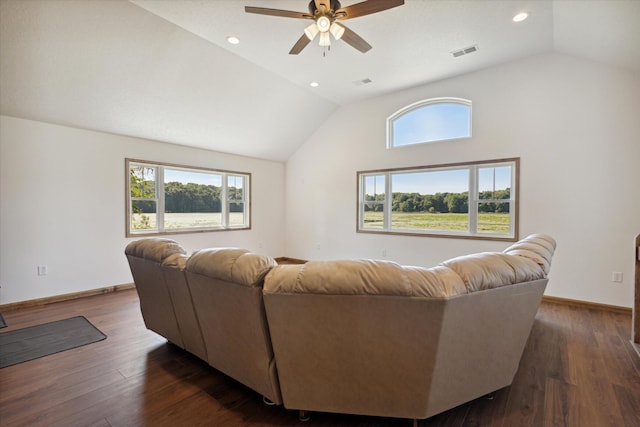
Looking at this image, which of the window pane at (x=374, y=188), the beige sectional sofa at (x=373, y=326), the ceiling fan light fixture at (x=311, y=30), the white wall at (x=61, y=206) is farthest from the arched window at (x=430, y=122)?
the white wall at (x=61, y=206)

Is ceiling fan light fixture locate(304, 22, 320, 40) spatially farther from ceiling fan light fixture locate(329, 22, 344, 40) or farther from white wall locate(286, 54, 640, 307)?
white wall locate(286, 54, 640, 307)

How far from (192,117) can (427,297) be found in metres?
4.75

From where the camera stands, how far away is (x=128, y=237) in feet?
15.2

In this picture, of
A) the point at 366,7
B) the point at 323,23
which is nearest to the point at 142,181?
the point at 323,23

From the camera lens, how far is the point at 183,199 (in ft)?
18.0

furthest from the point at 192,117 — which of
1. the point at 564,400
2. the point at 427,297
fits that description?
the point at 564,400

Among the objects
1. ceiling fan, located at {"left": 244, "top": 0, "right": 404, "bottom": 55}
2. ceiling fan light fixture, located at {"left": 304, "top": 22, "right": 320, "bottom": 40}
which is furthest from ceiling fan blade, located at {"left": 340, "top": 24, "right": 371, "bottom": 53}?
ceiling fan light fixture, located at {"left": 304, "top": 22, "right": 320, "bottom": 40}

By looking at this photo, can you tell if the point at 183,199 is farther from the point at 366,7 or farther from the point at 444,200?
the point at 444,200

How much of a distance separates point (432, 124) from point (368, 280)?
14.8ft

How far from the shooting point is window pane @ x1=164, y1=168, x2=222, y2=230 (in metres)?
5.26

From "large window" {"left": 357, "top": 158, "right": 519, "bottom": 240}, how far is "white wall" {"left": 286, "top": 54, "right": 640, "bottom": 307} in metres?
0.15

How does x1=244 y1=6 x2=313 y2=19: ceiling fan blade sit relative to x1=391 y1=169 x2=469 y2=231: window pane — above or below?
above

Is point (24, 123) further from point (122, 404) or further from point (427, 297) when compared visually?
point (427, 297)

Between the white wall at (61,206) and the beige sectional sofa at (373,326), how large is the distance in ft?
11.7
